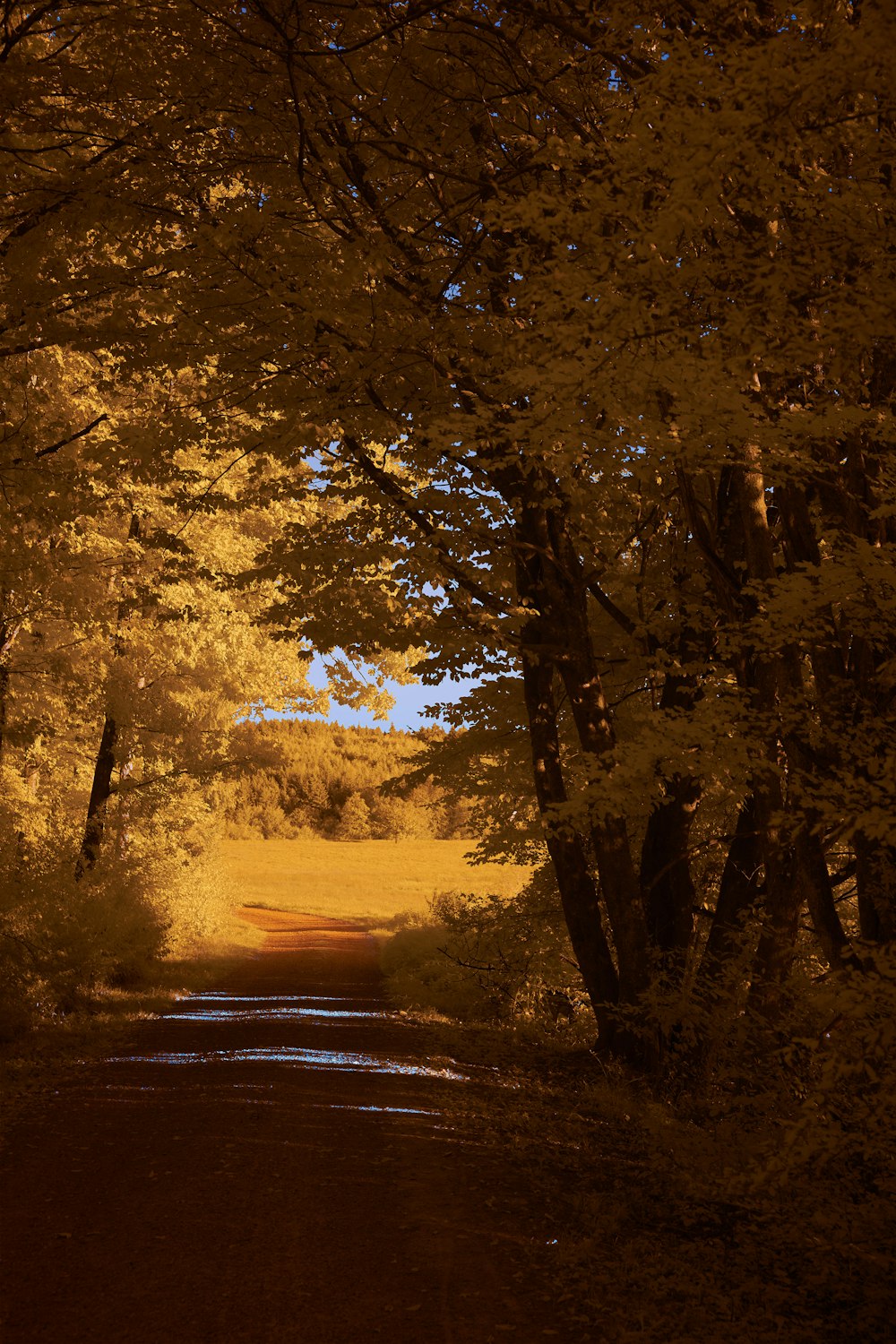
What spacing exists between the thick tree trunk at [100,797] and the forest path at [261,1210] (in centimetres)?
718

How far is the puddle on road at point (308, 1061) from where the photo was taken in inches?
392

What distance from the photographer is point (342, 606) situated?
11.1m

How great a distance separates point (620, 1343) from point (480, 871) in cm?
5645

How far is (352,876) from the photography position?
56.9 metres

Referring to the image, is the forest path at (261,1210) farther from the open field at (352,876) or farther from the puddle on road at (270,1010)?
the open field at (352,876)

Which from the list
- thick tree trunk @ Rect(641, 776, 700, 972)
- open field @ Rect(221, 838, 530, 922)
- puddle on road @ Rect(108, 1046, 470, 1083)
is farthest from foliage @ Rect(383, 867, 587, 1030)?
open field @ Rect(221, 838, 530, 922)

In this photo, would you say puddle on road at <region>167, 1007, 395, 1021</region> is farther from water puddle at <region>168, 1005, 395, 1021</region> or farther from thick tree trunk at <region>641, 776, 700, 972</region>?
thick tree trunk at <region>641, 776, 700, 972</region>

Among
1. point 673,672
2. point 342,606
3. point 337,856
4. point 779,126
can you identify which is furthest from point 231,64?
point 337,856

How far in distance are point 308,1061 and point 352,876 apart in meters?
47.4

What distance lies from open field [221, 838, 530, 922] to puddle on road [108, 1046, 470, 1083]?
2210 centimetres

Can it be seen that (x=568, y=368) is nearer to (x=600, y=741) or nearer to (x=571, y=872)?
(x=600, y=741)

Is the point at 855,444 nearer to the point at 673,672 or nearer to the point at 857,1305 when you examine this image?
the point at 673,672

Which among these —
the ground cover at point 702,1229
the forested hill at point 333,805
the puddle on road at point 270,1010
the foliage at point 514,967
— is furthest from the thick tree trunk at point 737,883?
the forested hill at point 333,805

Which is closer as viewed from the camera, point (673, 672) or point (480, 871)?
point (673, 672)
